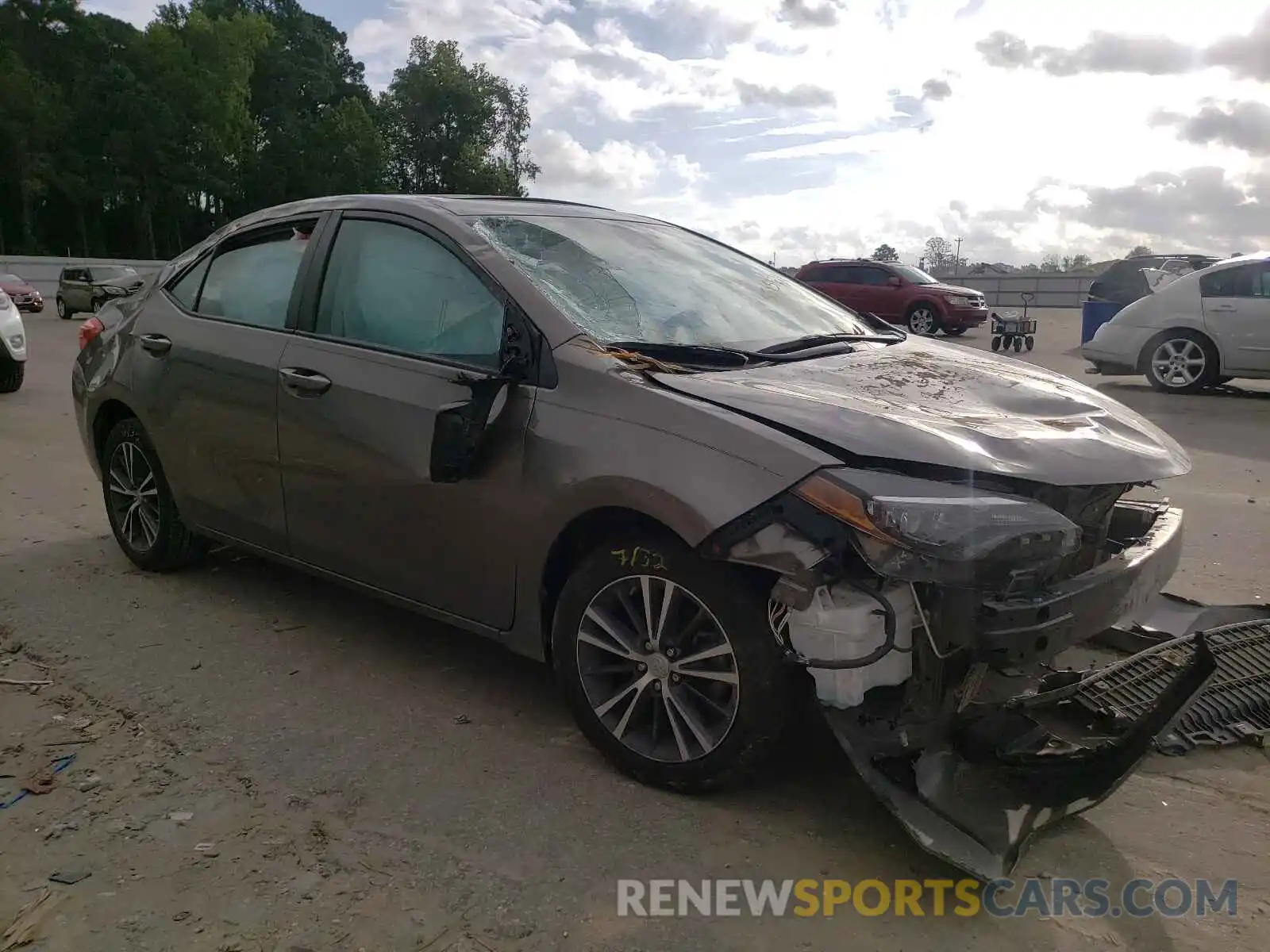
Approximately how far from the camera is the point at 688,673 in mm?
2943

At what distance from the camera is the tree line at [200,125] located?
54750 millimetres

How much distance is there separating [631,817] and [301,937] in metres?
0.91

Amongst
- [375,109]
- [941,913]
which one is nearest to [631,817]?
[941,913]

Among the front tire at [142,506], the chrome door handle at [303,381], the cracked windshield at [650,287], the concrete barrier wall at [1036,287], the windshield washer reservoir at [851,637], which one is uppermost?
the concrete barrier wall at [1036,287]

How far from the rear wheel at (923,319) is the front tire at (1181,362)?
909 cm

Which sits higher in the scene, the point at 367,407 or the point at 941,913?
the point at 367,407

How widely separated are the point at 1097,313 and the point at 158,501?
16907 mm

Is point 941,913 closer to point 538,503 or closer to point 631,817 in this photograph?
point 631,817

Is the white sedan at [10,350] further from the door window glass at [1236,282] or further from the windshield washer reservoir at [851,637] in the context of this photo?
the door window glass at [1236,282]

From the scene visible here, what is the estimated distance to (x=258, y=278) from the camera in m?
4.48

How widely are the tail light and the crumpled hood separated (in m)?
3.59

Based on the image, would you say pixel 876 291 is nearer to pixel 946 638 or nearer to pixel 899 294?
pixel 899 294

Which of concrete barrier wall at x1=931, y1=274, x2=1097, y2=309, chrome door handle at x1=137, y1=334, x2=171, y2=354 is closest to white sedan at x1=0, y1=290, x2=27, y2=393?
chrome door handle at x1=137, y1=334, x2=171, y2=354

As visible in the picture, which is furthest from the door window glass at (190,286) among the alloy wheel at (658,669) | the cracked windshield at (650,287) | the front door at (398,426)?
the alloy wheel at (658,669)
